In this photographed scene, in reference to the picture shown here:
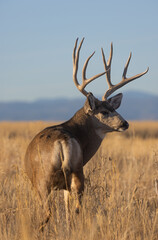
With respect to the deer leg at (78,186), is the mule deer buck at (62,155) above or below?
above

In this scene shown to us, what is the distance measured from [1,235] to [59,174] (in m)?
0.86

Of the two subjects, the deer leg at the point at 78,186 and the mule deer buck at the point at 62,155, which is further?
the deer leg at the point at 78,186

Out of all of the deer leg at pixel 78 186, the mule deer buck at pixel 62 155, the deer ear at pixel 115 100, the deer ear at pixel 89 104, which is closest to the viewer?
the mule deer buck at pixel 62 155

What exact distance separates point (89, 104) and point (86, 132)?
0.36 meters

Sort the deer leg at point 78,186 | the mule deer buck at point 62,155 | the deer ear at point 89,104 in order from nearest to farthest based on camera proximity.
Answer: the mule deer buck at point 62,155 → the deer leg at point 78,186 → the deer ear at point 89,104

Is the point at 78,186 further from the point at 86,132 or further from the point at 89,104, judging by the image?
the point at 89,104

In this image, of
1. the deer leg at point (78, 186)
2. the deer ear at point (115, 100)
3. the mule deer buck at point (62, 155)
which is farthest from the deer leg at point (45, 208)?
the deer ear at point (115, 100)

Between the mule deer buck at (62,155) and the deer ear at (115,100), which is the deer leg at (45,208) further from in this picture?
the deer ear at (115,100)

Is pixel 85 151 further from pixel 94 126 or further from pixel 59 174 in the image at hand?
pixel 59 174

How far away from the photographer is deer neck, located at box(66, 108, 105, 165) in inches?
229

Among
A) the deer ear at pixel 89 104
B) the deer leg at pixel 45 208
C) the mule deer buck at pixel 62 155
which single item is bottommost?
the deer leg at pixel 45 208

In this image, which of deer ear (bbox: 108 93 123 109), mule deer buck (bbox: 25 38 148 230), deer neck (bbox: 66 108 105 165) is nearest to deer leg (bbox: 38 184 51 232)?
mule deer buck (bbox: 25 38 148 230)

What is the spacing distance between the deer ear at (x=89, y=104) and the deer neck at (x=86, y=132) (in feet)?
0.22

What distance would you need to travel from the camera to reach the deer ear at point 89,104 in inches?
229
